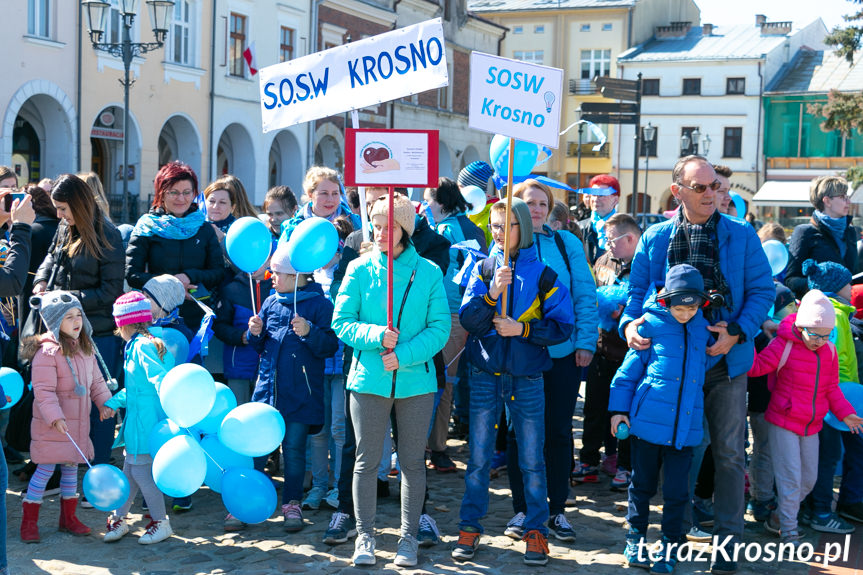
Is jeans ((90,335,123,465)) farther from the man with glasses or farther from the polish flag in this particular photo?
the polish flag

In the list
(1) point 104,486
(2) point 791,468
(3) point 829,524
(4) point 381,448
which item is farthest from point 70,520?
(3) point 829,524

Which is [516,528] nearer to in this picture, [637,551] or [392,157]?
[637,551]

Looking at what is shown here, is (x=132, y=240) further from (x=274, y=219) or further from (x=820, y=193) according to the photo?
(x=820, y=193)

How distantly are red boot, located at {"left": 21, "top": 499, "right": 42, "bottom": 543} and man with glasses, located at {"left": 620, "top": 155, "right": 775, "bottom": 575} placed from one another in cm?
333

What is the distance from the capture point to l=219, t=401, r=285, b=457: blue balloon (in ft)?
16.8

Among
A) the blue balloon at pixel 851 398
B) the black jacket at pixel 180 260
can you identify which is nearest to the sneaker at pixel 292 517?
the black jacket at pixel 180 260

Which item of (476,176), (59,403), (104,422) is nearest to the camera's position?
(59,403)

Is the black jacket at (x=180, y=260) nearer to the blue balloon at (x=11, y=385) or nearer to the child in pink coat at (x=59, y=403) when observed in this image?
the child in pink coat at (x=59, y=403)

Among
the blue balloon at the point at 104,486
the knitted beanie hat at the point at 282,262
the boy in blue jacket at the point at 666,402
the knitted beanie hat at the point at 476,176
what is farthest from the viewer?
the knitted beanie hat at the point at 476,176

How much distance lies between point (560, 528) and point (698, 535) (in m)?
0.79

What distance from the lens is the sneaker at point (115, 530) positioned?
525 centimetres

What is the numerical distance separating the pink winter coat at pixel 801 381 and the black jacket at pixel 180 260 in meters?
3.46

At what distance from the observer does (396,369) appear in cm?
493

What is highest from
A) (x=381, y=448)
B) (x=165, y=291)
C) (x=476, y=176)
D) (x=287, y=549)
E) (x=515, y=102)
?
(x=515, y=102)
